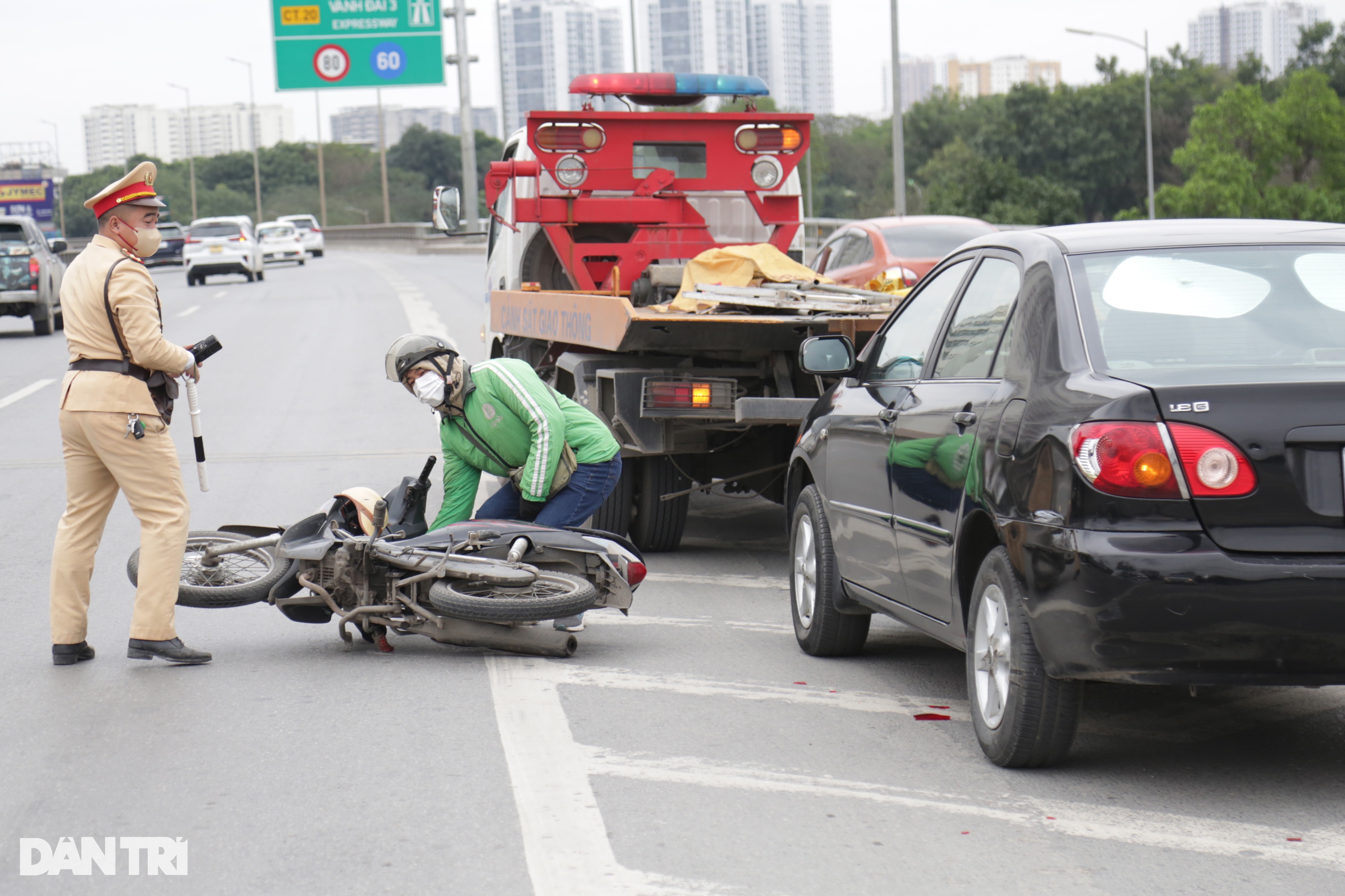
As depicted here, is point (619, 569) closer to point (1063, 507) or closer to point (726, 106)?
point (1063, 507)

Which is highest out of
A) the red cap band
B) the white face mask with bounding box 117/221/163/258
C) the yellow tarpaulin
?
the red cap band

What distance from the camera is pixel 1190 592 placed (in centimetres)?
408

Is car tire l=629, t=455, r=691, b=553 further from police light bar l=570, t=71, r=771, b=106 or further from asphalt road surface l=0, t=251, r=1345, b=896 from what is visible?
police light bar l=570, t=71, r=771, b=106

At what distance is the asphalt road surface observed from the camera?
3.93m

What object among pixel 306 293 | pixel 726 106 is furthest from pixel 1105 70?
pixel 726 106

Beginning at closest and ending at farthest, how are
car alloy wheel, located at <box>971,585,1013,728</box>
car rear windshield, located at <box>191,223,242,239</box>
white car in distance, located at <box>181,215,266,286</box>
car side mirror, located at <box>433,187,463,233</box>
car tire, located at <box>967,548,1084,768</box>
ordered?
car tire, located at <box>967,548,1084,768</box>, car alloy wheel, located at <box>971,585,1013,728</box>, car side mirror, located at <box>433,187,463,233</box>, white car in distance, located at <box>181,215,266,286</box>, car rear windshield, located at <box>191,223,242,239</box>

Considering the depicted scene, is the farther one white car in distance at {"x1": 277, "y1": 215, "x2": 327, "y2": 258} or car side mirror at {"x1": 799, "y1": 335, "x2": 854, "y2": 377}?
white car in distance at {"x1": 277, "y1": 215, "x2": 327, "y2": 258}

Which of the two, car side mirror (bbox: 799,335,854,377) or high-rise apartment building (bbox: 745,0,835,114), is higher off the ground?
high-rise apartment building (bbox: 745,0,835,114)

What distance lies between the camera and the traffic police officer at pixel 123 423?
6.02 meters

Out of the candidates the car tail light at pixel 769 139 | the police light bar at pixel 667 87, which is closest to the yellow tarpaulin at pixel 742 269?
the car tail light at pixel 769 139

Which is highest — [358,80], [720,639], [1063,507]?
[358,80]

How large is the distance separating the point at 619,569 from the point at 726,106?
253 inches

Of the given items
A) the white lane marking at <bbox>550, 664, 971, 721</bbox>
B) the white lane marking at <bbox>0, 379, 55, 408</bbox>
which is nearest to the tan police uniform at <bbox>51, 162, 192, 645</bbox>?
the white lane marking at <bbox>550, 664, 971, 721</bbox>

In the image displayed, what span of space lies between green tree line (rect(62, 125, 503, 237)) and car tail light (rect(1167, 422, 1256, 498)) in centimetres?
11857
